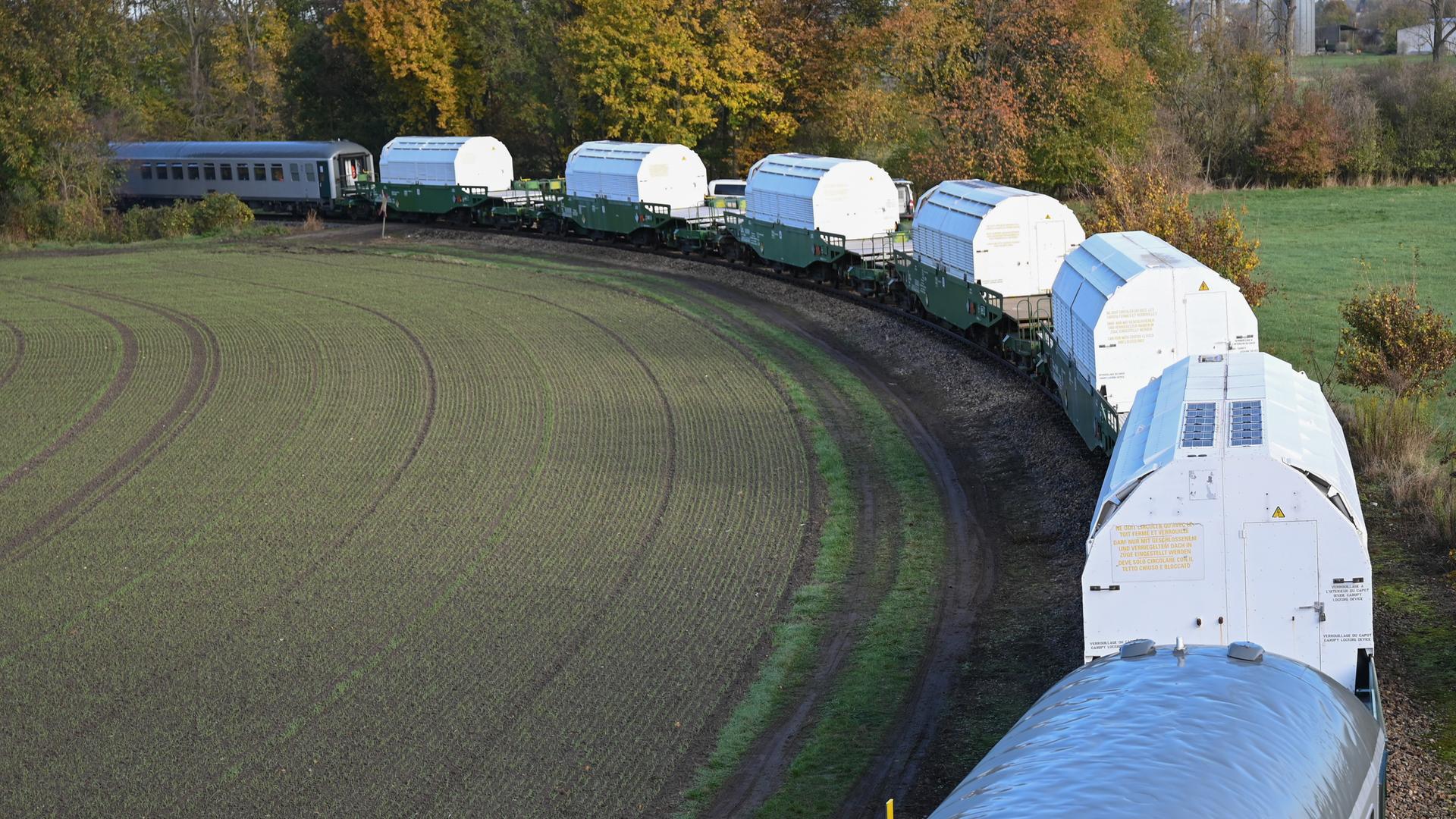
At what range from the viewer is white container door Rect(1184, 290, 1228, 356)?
20438 mm

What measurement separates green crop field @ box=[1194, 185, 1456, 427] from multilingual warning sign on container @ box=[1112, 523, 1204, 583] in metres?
13.7

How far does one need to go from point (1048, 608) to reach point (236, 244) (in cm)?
4632

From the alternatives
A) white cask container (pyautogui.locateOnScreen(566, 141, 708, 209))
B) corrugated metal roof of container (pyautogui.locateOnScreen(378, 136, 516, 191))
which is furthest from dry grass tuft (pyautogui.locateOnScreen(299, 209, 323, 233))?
white cask container (pyautogui.locateOnScreen(566, 141, 708, 209))

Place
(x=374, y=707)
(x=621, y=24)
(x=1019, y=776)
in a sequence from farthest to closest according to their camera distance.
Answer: (x=621, y=24), (x=374, y=707), (x=1019, y=776)

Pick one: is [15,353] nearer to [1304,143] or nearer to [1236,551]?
[1236,551]

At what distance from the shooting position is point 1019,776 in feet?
25.2

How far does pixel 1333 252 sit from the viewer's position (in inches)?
1746

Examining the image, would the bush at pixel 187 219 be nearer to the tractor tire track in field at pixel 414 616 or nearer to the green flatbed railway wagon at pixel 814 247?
the green flatbed railway wagon at pixel 814 247

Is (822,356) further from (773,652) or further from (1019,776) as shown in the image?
(1019,776)

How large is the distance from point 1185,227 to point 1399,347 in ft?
21.1

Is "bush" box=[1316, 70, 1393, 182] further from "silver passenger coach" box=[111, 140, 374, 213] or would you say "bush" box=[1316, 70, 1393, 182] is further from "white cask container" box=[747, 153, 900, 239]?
"silver passenger coach" box=[111, 140, 374, 213]

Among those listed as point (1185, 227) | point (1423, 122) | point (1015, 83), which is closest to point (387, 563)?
point (1185, 227)

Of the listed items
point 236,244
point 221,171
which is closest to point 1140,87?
point 236,244

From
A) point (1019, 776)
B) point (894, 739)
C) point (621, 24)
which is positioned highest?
point (621, 24)
